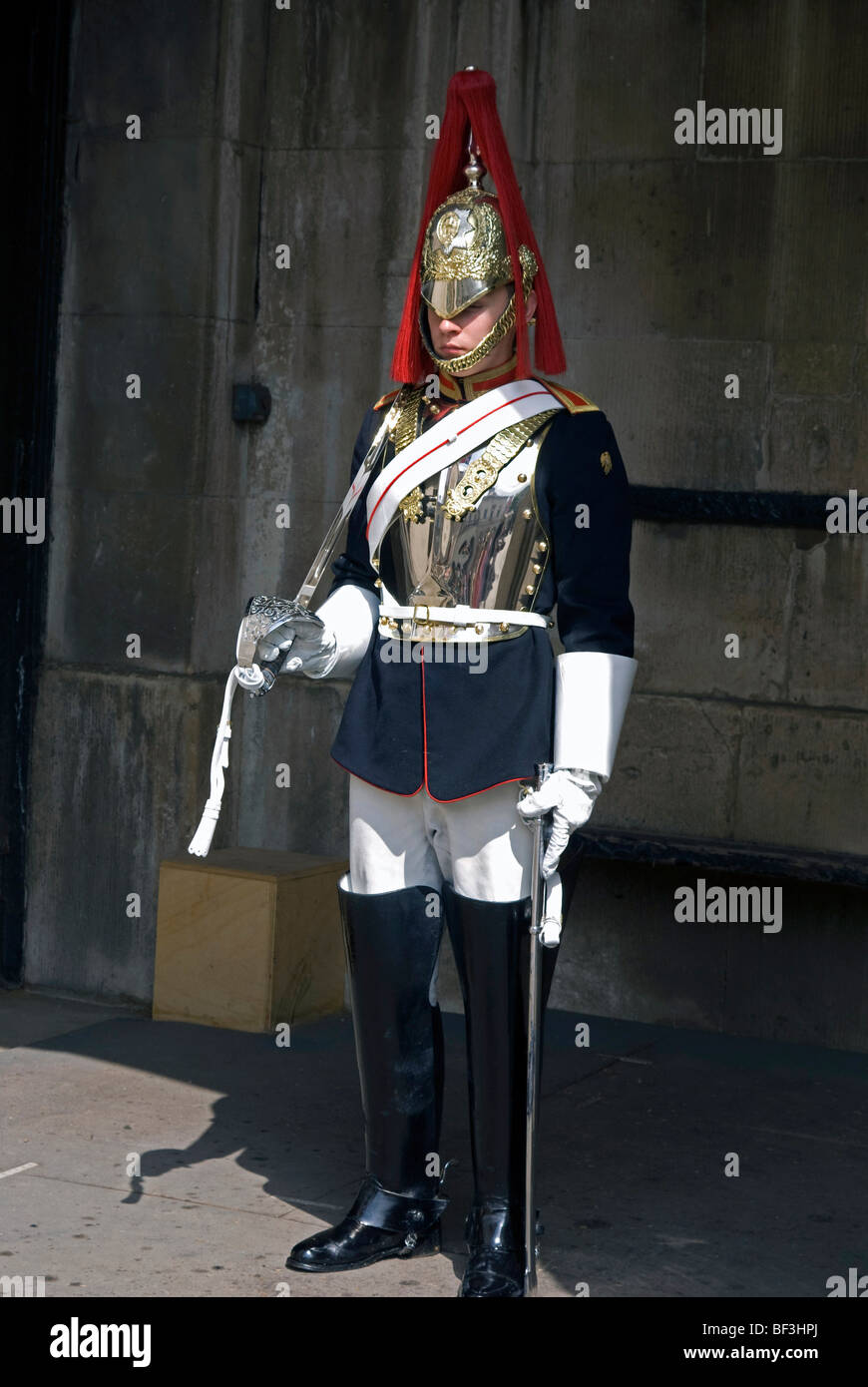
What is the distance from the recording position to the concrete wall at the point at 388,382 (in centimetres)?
581

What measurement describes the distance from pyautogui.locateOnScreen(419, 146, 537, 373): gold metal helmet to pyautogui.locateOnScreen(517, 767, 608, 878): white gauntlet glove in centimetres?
86

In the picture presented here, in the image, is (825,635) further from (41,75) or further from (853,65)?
(41,75)

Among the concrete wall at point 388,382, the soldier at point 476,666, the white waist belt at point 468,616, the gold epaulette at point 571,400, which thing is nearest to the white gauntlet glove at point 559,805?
the soldier at point 476,666

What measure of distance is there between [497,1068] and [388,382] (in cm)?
281

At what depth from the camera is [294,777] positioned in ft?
21.1

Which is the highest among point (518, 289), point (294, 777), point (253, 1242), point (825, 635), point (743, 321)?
point (743, 321)

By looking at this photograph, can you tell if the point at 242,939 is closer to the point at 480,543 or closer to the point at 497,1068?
the point at 497,1068

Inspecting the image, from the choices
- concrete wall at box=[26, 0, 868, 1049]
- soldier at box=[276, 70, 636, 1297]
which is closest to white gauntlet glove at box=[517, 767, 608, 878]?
soldier at box=[276, 70, 636, 1297]

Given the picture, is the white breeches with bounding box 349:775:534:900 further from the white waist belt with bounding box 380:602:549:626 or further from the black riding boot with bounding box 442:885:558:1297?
the white waist belt with bounding box 380:602:549:626

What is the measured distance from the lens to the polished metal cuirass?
4.01 m

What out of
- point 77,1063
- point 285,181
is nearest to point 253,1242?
point 77,1063

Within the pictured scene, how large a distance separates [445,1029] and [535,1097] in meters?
2.11

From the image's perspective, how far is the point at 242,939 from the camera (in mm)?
5961

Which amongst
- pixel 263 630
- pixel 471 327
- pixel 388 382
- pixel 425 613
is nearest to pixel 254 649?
pixel 263 630
